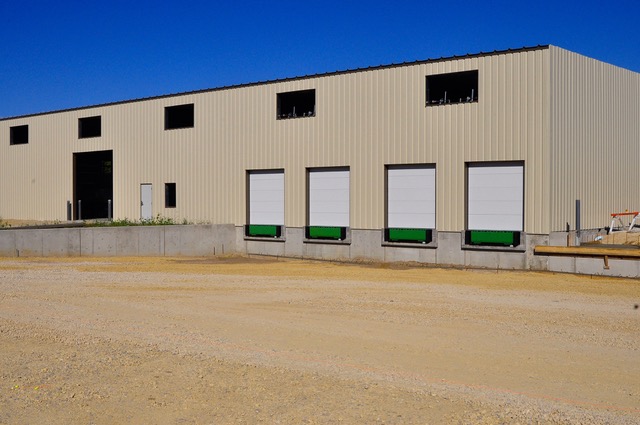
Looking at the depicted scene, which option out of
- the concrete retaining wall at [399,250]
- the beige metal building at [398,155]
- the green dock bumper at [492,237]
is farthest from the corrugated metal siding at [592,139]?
the concrete retaining wall at [399,250]

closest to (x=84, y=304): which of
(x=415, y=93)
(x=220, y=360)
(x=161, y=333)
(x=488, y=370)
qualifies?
(x=161, y=333)

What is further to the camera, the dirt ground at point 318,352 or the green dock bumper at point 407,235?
the green dock bumper at point 407,235

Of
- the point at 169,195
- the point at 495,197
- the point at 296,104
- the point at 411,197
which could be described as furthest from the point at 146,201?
the point at 495,197

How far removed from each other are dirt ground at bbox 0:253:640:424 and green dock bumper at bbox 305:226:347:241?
24.2ft

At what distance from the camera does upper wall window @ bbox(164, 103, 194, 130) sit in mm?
32531

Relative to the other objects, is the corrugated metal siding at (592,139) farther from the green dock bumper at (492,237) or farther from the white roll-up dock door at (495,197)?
the green dock bumper at (492,237)

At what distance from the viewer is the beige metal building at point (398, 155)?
2264 cm

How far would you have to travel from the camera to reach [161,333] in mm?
12172

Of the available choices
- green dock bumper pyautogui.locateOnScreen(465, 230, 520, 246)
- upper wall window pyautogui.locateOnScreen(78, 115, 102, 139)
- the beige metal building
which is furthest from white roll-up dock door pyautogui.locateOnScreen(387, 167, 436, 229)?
upper wall window pyautogui.locateOnScreen(78, 115, 102, 139)

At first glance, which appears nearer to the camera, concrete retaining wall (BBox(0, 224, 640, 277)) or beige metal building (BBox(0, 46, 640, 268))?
concrete retaining wall (BBox(0, 224, 640, 277))

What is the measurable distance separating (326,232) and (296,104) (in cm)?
612

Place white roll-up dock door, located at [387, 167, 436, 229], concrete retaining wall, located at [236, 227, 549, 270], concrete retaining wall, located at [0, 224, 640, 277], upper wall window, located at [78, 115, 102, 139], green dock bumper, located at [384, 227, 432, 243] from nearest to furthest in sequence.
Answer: concrete retaining wall, located at [0, 224, 640, 277] < concrete retaining wall, located at [236, 227, 549, 270] < green dock bumper, located at [384, 227, 432, 243] < white roll-up dock door, located at [387, 167, 436, 229] < upper wall window, located at [78, 115, 102, 139]

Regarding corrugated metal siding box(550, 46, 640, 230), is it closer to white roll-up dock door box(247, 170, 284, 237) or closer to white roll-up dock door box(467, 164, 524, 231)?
white roll-up dock door box(467, 164, 524, 231)

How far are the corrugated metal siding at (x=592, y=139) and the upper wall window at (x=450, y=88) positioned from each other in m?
3.07
